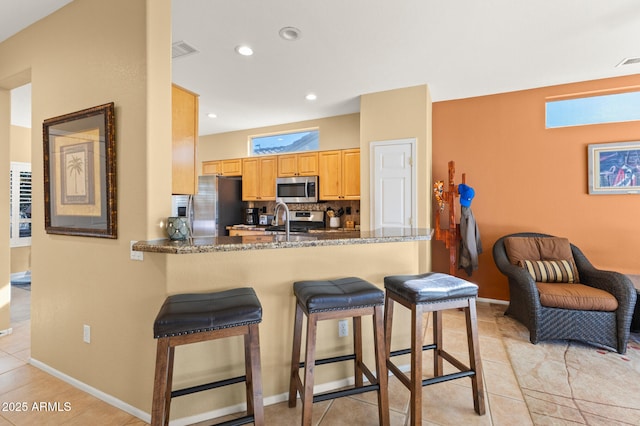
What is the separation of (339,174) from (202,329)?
369cm

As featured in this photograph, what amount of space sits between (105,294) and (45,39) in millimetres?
2095

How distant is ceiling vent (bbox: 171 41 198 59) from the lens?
2.82 meters

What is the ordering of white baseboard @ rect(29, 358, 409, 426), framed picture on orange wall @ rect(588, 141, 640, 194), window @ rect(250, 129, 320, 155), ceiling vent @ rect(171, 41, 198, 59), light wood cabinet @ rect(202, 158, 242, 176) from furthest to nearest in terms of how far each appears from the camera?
1. light wood cabinet @ rect(202, 158, 242, 176)
2. window @ rect(250, 129, 320, 155)
3. framed picture on orange wall @ rect(588, 141, 640, 194)
4. ceiling vent @ rect(171, 41, 198, 59)
5. white baseboard @ rect(29, 358, 409, 426)

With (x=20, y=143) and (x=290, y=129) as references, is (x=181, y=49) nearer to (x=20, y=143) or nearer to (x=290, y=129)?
(x=290, y=129)

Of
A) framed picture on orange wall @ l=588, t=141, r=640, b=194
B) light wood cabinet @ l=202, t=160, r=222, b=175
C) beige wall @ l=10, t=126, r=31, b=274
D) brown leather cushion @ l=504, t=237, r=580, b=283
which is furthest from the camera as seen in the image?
light wood cabinet @ l=202, t=160, r=222, b=175

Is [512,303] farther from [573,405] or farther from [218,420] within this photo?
[218,420]

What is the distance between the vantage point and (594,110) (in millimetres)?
3654

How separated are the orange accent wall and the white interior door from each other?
73 cm

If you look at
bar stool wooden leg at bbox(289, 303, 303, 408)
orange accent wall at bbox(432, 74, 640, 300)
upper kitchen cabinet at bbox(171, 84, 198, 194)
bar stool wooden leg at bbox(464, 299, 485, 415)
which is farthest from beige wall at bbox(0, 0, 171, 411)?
orange accent wall at bbox(432, 74, 640, 300)

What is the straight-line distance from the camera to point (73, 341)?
220 centimetres

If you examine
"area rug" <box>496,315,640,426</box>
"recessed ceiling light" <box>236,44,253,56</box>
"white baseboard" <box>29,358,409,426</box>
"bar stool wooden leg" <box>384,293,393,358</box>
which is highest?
"recessed ceiling light" <box>236,44,253,56</box>

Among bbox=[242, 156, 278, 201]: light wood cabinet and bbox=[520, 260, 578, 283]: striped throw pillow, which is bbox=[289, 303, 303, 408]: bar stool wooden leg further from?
bbox=[242, 156, 278, 201]: light wood cabinet

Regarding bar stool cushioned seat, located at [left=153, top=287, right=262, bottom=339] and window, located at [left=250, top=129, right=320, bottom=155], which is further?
window, located at [left=250, top=129, right=320, bottom=155]

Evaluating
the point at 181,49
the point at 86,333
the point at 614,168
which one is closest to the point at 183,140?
the point at 181,49
